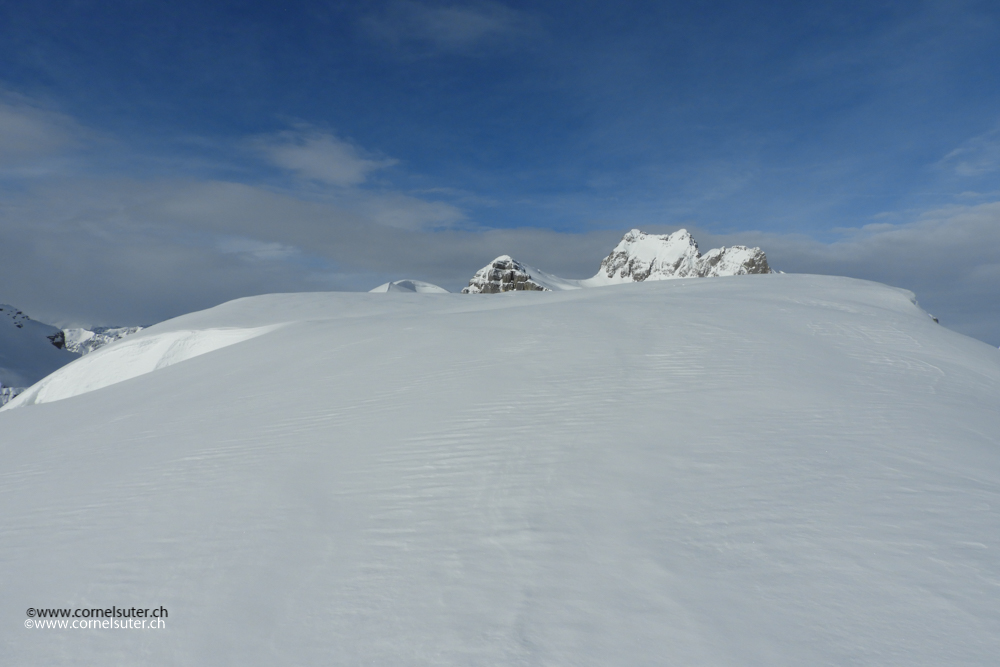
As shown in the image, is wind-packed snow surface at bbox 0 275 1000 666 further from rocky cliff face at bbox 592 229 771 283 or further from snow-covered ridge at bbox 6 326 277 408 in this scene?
rocky cliff face at bbox 592 229 771 283

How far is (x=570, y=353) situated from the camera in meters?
7.25

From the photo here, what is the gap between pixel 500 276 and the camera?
6284 inches

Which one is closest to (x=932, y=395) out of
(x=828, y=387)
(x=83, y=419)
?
(x=828, y=387)

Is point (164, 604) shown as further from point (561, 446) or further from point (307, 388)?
point (307, 388)

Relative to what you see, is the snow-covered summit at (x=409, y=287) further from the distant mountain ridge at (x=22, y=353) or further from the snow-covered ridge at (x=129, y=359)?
the snow-covered ridge at (x=129, y=359)

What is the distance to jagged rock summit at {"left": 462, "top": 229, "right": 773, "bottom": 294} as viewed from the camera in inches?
5723

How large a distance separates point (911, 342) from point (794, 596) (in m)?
8.22

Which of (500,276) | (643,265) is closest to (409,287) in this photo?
(500,276)

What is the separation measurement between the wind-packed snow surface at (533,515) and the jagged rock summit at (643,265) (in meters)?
133

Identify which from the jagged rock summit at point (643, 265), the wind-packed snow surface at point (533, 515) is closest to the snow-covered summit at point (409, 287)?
the jagged rock summit at point (643, 265)

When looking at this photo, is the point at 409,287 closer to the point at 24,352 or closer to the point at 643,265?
the point at 24,352

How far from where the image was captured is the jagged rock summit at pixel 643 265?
14538 centimetres

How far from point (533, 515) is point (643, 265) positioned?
17707 centimetres

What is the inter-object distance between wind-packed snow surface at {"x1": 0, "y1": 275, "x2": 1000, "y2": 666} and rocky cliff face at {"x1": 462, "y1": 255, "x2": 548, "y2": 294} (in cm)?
14559
